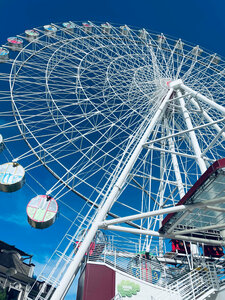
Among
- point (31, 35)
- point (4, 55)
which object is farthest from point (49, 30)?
point (4, 55)

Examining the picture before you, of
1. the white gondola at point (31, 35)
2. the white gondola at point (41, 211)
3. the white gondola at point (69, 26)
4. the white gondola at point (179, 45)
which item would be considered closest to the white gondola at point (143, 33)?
the white gondola at point (179, 45)

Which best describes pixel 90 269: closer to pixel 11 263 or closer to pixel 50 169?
pixel 50 169

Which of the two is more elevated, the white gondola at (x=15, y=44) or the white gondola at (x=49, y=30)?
the white gondola at (x=49, y=30)

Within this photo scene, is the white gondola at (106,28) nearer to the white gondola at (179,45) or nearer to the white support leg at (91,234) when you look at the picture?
the white gondola at (179,45)

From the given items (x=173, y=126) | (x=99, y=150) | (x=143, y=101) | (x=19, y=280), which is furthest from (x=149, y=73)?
(x=19, y=280)

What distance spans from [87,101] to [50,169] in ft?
18.5

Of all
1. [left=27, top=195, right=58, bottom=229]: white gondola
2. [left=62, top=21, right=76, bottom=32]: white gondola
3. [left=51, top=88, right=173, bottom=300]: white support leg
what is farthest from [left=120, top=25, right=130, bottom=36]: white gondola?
[left=27, top=195, right=58, bottom=229]: white gondola

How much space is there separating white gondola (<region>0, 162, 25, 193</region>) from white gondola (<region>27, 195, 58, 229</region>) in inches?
42.2

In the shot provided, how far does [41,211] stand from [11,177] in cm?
230

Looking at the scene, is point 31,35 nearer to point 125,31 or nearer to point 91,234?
point 125,31

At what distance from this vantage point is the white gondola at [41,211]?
1201 cm

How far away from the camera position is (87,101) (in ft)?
64.7

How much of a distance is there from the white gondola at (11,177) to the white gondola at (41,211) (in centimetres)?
107

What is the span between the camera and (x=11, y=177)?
513 inches
